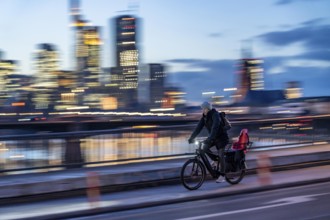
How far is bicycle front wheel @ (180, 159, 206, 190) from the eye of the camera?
444 inches

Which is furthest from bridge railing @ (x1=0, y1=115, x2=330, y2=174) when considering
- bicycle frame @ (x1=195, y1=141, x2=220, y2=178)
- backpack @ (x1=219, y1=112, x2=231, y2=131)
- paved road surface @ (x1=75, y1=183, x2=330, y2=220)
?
paved road surface @ (x1=75, y1=183, x2=330, y2=220)

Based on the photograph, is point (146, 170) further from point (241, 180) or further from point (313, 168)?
point (313, 168)

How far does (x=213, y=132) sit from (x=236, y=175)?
1426 mm

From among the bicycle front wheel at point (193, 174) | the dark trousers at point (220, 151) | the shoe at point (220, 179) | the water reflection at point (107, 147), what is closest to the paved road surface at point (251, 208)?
the bicycle front wheel at point (193, 174)

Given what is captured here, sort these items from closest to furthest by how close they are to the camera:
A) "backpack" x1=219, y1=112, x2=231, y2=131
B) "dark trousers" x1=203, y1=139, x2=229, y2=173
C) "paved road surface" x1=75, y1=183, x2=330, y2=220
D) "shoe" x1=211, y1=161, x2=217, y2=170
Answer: "paved road surface" x1=75, y1=183, x2=330, y2=220 → "backpack" x1=219, y1=112, x2=231, y2=131 → "dark trousers" x1=203, y1=139, x2=229, y2=173 → "shoe" x1=211, y1=161, x2=217, y2=170

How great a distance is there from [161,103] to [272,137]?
8648cm

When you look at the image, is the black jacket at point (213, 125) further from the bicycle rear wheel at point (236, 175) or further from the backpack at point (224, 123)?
the bicycle rear wheel at point (236, 175)

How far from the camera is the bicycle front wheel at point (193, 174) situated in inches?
444

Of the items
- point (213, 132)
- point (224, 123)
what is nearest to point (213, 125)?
point (213, 132)

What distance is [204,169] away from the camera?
455 inches

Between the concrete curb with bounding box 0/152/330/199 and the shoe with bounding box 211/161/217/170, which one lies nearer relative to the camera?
the concrete curb with bounding box 0/152/330/199

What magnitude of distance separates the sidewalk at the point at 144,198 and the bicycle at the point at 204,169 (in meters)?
0.19

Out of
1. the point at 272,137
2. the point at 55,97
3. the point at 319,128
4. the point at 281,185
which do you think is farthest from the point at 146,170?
the point at 55,97

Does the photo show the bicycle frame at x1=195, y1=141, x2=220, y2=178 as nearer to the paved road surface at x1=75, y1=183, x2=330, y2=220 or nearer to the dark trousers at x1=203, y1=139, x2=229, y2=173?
the dark trousers at x1=203, y1=139, x2=229, y2=173
